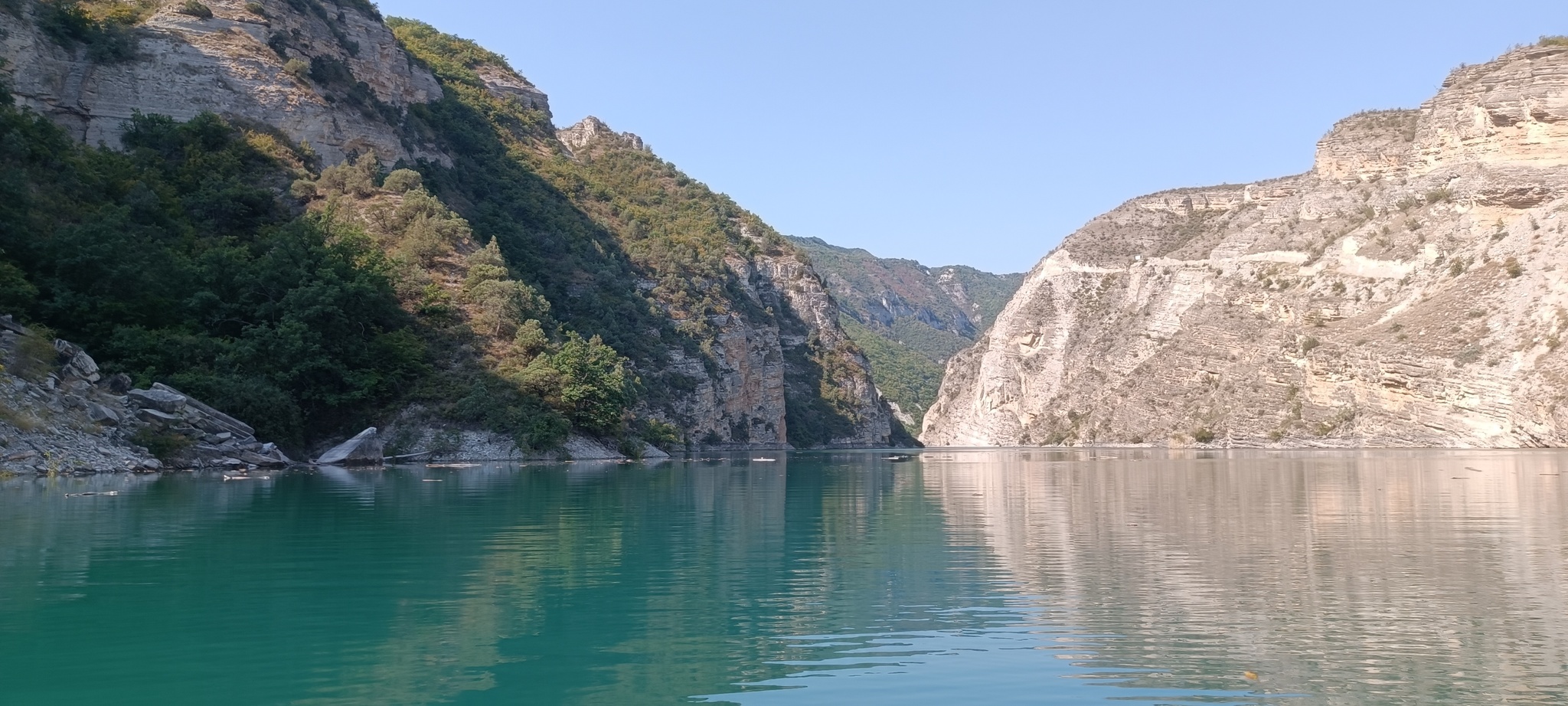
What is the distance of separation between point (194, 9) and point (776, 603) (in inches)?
2800

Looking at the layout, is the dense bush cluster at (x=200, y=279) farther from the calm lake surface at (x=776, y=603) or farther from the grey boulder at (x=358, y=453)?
the calm lake surface at (x=776, y=603)

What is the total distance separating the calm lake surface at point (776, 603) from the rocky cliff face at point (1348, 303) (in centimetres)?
5876

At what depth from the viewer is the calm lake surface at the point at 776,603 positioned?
9039 millimetres

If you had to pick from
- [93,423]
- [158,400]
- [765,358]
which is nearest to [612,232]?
[765,358]

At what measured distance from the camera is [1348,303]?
101 metres

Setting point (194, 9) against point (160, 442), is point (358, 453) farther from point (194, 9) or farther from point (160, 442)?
point (194, 9)

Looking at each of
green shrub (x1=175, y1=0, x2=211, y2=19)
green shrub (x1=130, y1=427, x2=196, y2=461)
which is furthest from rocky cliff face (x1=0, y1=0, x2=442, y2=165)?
green shrub (x1=130, y1=427, x2=196, y2=461)

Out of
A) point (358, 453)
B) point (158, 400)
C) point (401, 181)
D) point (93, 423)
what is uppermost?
point (401, 181)

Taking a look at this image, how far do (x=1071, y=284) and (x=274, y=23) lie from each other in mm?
105577

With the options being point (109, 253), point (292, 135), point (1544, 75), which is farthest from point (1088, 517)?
point (1544, 75)

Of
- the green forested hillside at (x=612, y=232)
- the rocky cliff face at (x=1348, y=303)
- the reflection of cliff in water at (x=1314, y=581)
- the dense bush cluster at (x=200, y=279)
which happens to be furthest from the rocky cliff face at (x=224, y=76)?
the rocky cliff face at (x=1348, y=303)

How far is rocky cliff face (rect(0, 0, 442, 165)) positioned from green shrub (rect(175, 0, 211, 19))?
0.26 m

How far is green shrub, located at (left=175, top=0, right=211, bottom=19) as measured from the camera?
70.1 meters

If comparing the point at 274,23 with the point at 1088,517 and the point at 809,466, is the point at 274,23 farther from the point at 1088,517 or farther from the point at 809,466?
the point at 1088,517
